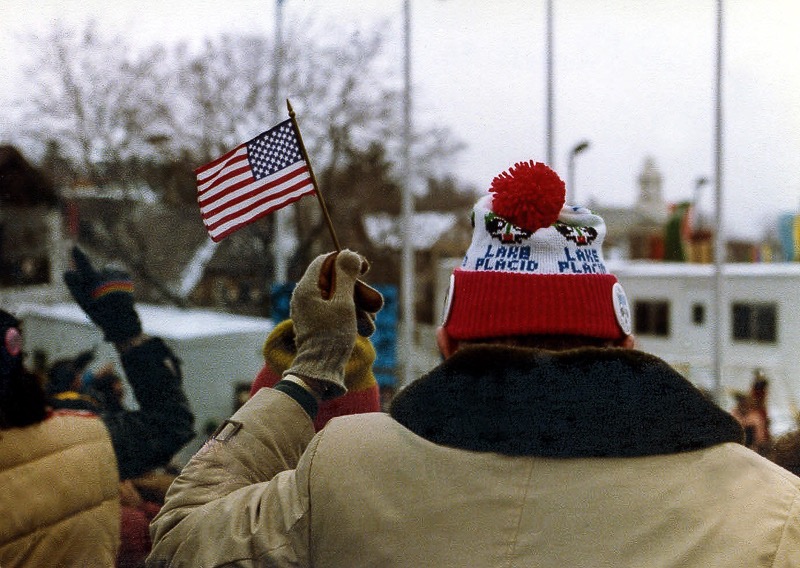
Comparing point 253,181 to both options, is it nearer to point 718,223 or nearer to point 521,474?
point 521,474

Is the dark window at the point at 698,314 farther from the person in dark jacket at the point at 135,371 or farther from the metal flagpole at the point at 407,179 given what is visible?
the person in dark jacket at the point at 135,371

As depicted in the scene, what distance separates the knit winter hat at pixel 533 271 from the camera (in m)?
1.41

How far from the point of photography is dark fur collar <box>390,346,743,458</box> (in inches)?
47.9

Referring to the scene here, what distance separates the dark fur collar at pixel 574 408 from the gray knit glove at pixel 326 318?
377 millimetres

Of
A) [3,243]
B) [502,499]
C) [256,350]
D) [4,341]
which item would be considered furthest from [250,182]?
[256,350]

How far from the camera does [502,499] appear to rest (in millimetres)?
1229

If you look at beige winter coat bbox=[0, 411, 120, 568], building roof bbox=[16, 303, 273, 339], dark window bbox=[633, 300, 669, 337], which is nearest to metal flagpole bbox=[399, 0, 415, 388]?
building roof bbox=[16, 303, 273, 339]

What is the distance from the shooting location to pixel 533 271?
1.48m

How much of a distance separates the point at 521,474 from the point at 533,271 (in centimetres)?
40

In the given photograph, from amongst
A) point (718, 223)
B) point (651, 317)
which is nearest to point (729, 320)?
point (651, 317)

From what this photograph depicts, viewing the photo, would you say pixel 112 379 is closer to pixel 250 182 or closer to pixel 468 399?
pixel 250 182

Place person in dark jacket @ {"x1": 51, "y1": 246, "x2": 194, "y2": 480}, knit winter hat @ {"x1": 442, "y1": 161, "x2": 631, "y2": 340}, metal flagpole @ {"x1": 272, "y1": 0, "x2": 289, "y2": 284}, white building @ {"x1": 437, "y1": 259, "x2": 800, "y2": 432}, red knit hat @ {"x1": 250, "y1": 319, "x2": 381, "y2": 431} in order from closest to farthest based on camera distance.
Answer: knit winter hat @ {"x1": 442, "y1": 161, "x2": 631, "y2": 340}
red knit hat @ {"x1": 250, "y1": 319, "x2": 381, "y2": 431}
person in dark jacket @ {"x1": 51, "y1": 246, "x2": 194, "y2": 480}
metal flagpole @ {"x1": 272, "y1": 0, "x2": 289, "y2": 284}
white building @ {"x1": 437, "y1": 259, "x2": 800, "y2": 432}

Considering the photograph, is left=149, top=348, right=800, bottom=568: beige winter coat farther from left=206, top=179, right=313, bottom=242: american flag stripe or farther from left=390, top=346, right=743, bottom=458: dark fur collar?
left=206, top=179, right=313, bottom=242: american flag stripe

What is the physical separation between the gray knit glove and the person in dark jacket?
793 mm
